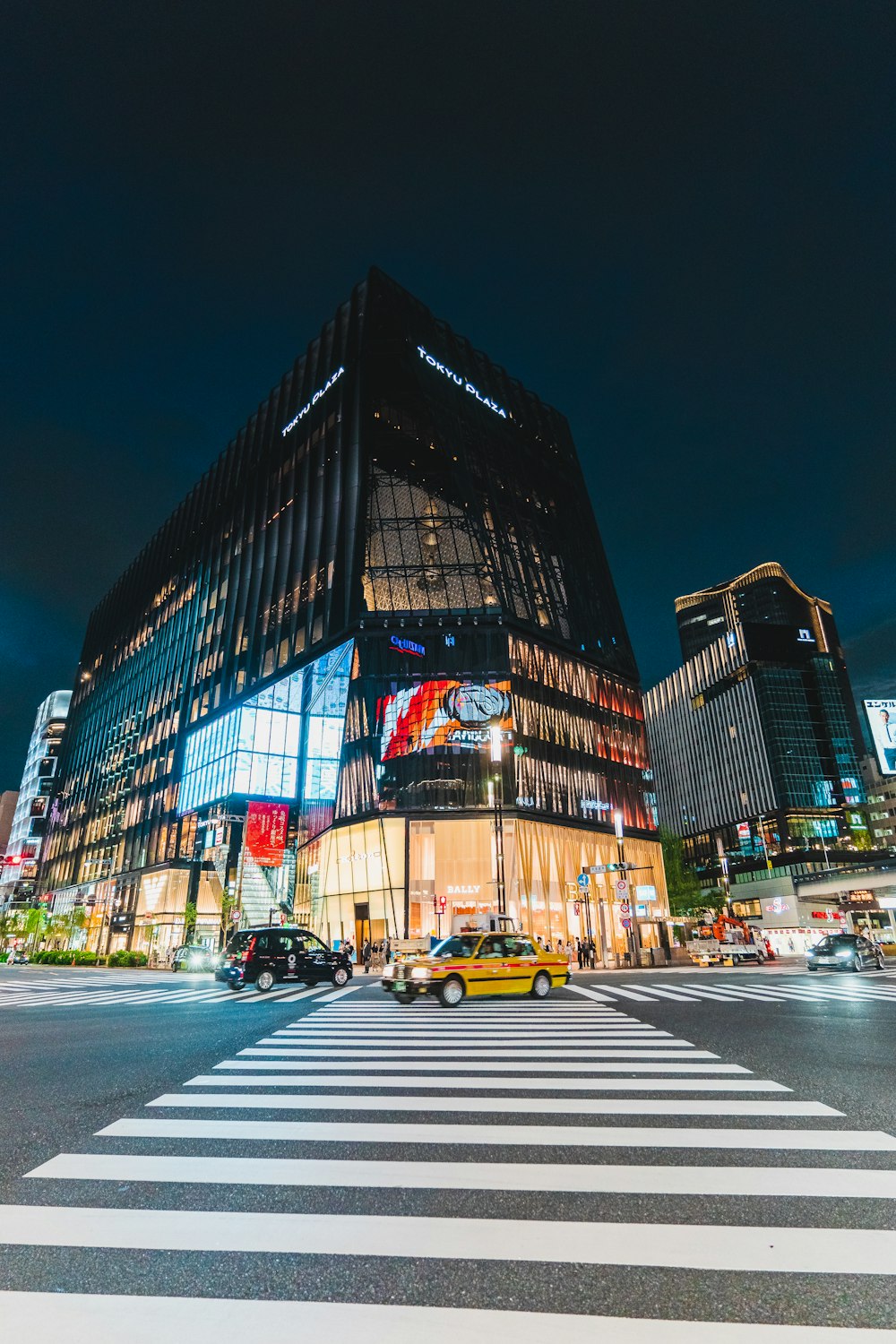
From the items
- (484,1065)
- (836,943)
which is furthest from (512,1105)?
(836,943)

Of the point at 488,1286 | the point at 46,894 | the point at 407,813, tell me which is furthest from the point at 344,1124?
the point at 46,894

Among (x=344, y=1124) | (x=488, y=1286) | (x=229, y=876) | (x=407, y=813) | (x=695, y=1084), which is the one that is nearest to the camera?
(x=488, y=1286)

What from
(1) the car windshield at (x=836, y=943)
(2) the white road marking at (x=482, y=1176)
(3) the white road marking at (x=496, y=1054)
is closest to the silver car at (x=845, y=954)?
(1) the car windshield at (x=836, y=943)

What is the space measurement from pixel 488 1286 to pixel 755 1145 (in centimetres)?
312

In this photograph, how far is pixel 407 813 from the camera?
4866 cm

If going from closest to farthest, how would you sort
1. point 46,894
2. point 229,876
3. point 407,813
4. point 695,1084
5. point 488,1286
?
point 488,1286, point 695,1084, point 407,813, point 229,876, point 46,894

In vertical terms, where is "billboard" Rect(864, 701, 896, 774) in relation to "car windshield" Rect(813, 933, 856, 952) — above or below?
above

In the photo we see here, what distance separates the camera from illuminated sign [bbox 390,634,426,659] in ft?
172

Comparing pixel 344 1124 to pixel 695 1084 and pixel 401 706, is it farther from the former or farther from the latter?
pixel 401 706

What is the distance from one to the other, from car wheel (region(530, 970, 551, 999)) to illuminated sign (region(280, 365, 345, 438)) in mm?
59956

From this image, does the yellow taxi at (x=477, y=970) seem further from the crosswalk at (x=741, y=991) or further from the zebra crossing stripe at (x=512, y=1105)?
the zebra crossing stripe at (x=512, y=1105)

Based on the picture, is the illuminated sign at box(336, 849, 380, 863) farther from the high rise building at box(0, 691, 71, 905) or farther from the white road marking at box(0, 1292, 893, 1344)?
the high rise building at box(0, 691, 71, 905)

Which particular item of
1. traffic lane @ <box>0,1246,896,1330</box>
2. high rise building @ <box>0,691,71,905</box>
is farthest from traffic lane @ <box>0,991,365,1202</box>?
high rise building @ <box>0,691,71,905</box>

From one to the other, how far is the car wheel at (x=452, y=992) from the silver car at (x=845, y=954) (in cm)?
2026
